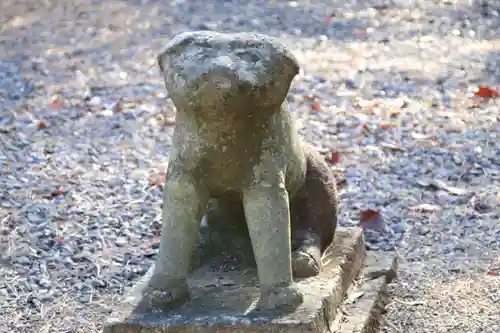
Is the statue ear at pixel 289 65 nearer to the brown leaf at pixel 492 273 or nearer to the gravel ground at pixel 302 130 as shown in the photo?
the gravel ground at pixel 302 130

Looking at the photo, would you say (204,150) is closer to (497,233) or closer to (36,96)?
(497,233)

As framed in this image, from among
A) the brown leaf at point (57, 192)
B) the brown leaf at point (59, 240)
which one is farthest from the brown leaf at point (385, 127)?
the brown leaf at point (59, 240)

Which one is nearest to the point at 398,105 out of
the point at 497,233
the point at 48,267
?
the point at 497,233

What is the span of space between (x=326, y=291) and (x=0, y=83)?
4.76 m

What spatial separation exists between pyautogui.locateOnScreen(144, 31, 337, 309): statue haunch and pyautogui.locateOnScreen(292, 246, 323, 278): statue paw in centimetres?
16

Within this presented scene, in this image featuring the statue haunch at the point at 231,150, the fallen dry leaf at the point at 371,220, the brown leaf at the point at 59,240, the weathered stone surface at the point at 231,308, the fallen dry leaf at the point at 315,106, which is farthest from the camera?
the fallen dry leaf at the point at 315,106

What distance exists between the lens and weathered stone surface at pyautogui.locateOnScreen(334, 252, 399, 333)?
353cm

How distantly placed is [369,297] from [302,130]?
259 cm

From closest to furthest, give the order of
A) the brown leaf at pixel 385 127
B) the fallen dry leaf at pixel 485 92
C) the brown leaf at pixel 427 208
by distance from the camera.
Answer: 1. the brown leaf at pixel 427 208
2. the brown leaf at pixel 385 127
3. the fallen dry leaf at pixel 485 92

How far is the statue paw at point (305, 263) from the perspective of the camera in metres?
3.47

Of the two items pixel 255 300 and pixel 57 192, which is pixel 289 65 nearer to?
pixel 255 300

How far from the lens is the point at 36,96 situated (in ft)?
23.5

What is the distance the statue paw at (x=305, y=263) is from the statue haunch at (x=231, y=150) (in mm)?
161

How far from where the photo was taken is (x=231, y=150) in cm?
311
